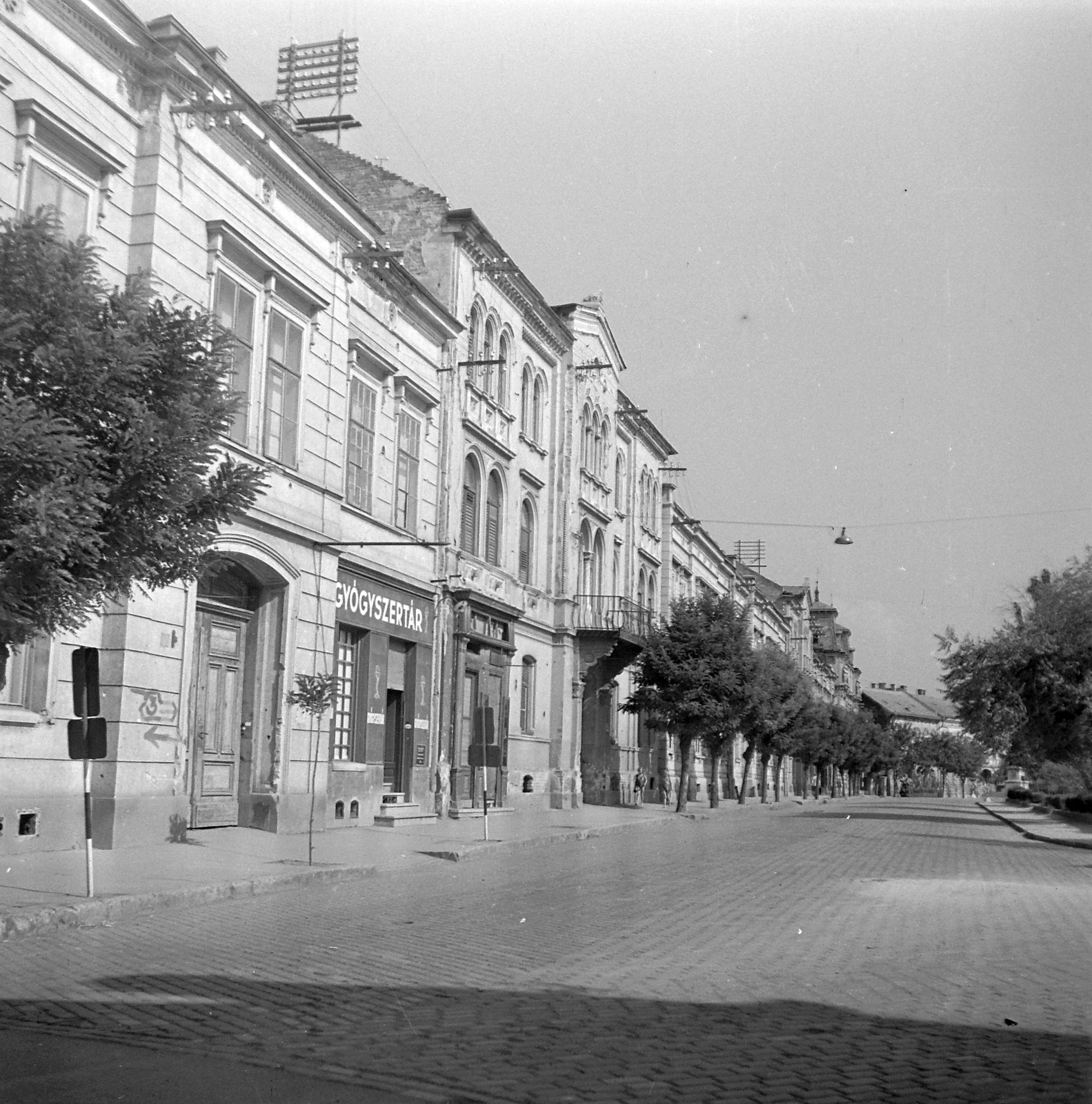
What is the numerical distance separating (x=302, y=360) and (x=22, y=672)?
7.88 metres

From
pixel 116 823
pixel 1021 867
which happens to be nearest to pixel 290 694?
pixel 116 823

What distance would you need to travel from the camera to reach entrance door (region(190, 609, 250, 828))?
19469mm

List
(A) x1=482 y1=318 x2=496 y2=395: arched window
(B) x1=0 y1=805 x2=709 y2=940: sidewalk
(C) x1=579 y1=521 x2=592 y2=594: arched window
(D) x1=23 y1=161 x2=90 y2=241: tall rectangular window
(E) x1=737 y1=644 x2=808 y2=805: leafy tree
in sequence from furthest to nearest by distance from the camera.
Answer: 1. (E) x1=737 y1=644 x2=808 y2=805: leafy tree
2. (C) x1=579 y1=521 x2=592 y2=594: arched window
3. (A) x1=482 y1=318 x2=496 y2=395: arched window
4. (D) x1=23 y1=161 x2=90 y2=241: tall rectangular window
5. (B) x1=0 y1=805 x2=709 y2=940: sidewalk

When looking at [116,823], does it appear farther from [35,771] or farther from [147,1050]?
[147,1050]

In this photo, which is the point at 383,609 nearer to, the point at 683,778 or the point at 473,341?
the point at 473,341

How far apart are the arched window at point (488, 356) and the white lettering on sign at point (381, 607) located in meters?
6.50

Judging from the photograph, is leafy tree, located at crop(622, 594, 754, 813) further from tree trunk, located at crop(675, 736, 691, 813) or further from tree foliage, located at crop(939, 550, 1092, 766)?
tree foliage, located at crop(939, 550, 1092, 766)

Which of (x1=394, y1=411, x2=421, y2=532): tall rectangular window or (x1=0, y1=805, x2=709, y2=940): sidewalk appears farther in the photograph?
(x1=394, y1=411, x2=421, y2=532): tall rectangular window

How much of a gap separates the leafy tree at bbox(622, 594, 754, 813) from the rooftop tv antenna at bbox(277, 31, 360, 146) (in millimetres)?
17989

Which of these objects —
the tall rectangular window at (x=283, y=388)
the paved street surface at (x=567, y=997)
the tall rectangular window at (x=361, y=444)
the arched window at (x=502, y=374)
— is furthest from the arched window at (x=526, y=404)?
the paved street surface at (x=567, y=997)

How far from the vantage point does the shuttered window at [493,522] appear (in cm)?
3222

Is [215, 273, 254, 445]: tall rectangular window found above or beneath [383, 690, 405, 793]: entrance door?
above

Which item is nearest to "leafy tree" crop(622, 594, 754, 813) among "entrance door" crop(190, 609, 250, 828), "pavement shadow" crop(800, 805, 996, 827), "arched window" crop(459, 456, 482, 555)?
"pavement shadow" crop(800, 805, 996, 827)

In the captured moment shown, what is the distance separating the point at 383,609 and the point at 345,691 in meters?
1.98
